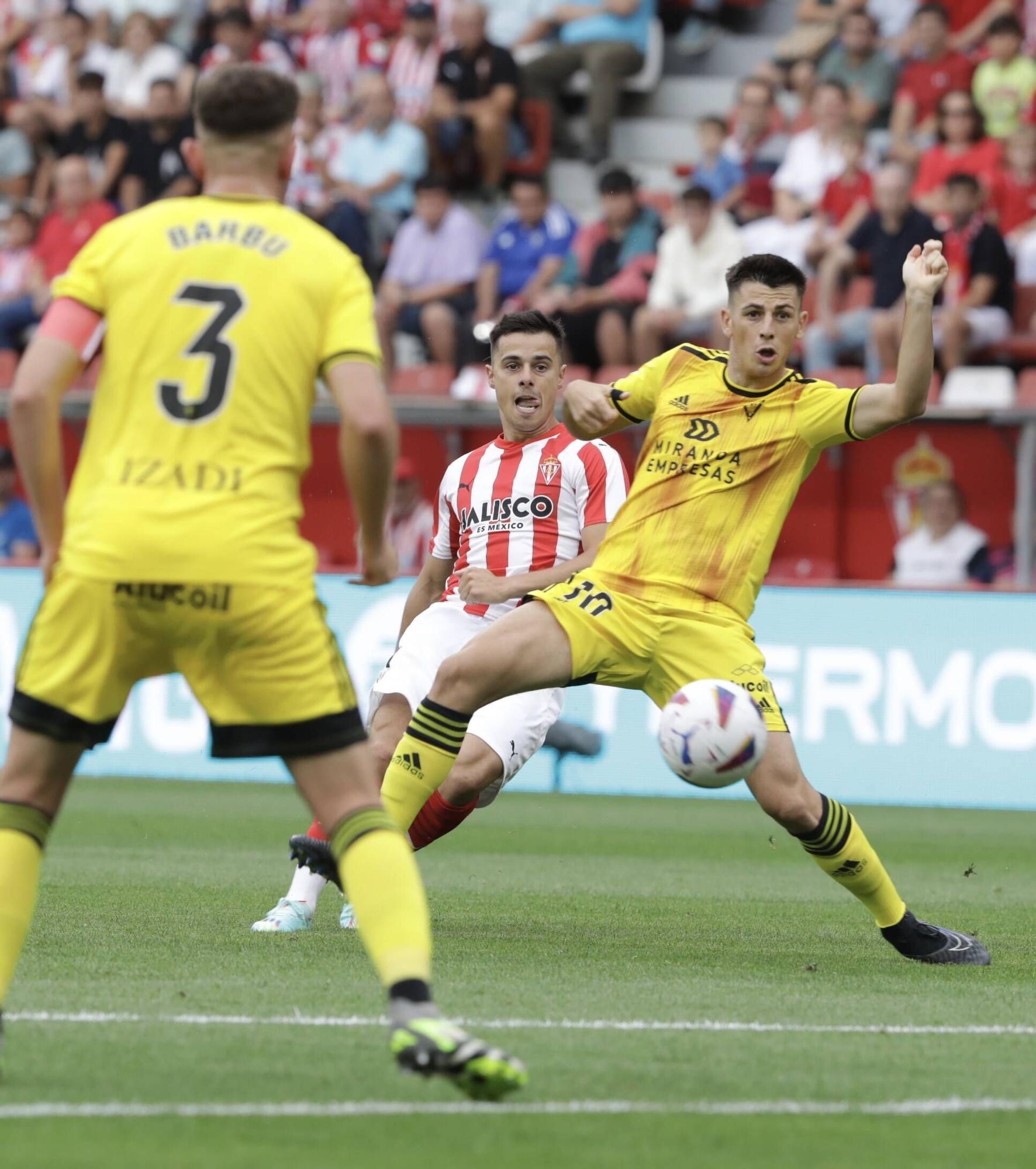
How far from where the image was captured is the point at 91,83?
2006 centimetres

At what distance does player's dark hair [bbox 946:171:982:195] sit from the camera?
15.5 m

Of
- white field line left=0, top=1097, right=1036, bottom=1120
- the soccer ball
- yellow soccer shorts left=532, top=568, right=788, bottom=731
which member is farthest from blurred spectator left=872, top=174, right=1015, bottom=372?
white field line left=0, top=1097, right=1036, bottom=1120

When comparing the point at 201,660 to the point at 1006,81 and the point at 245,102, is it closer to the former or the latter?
the point at 245,102

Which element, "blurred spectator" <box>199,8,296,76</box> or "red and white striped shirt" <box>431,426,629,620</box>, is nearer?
"red and white striped shirt" <box>431,426,629,620</box>

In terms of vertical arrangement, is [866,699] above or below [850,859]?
below

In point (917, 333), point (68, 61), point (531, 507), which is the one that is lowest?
point (531, 507)

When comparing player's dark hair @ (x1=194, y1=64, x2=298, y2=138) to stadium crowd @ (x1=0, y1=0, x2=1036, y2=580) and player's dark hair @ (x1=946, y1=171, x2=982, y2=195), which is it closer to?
stadium crowd @ (x1=0, y1=0, x2=1036, y2=580)

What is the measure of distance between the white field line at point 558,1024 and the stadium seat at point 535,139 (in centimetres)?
1525

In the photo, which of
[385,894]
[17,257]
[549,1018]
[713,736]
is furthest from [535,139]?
[385,894]

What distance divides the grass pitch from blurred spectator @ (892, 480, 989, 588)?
536 cm

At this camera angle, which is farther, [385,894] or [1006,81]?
[1006,81]

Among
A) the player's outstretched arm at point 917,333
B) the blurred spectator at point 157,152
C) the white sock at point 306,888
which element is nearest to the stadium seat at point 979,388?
the blurred spectator at point 157,152

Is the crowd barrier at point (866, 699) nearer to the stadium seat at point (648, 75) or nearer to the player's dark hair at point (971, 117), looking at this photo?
the player's dark hair at point (971, 117)

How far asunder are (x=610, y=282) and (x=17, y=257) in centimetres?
618
